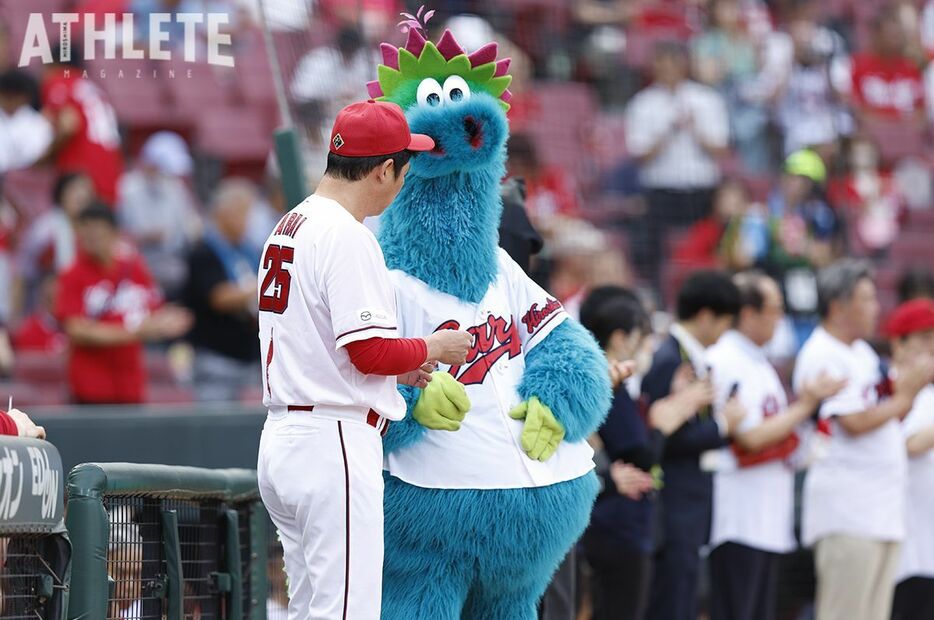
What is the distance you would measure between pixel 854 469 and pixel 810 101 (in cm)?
598

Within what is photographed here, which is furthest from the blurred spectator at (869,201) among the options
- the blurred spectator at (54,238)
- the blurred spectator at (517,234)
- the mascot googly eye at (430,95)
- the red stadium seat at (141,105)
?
the mascot googly eye at (430,95)

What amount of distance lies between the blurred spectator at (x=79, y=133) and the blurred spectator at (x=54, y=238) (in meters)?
0.32

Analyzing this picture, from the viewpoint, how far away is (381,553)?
137 inches

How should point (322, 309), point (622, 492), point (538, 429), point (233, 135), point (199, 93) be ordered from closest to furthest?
point (322, 309) < point (538, 429) < point (622, 492) < point (233, 135) < point (199, 93)

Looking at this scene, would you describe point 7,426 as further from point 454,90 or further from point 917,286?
point 917,286

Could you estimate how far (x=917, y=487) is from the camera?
6.75 metres

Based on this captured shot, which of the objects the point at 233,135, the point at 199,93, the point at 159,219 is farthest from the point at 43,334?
the point at 199,93

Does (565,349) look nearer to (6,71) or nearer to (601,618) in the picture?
(601,618)

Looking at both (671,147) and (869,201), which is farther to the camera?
(869,201)

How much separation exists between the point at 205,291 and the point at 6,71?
6.77 feet

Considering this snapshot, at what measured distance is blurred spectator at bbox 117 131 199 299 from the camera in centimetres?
916

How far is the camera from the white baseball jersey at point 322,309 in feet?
11.1

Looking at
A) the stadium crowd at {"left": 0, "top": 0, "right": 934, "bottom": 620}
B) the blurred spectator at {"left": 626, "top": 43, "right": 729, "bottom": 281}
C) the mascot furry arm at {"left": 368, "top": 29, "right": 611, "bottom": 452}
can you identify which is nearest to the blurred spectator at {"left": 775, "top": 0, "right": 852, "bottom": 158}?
the stadium crowd at {"left": 0, "top": 0, "right": 934, "bottom": 620}

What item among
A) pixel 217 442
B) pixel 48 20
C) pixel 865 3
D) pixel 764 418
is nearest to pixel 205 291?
pixel 217 442
